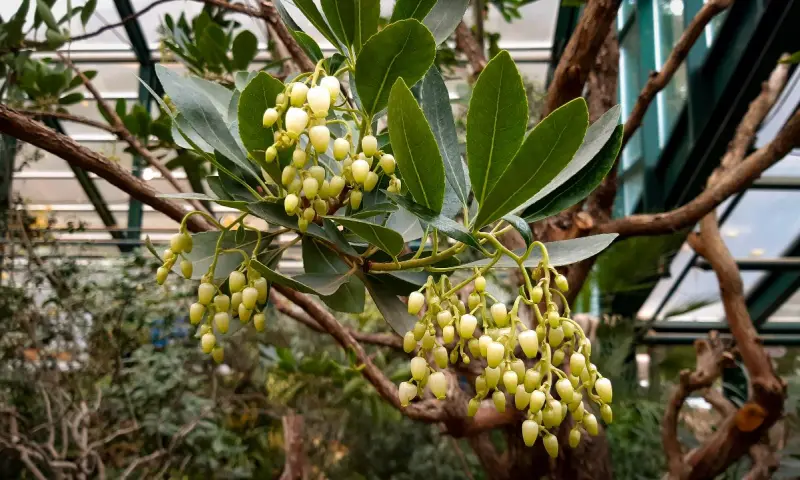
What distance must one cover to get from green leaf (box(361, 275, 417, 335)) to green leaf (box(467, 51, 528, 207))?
22 centimetres

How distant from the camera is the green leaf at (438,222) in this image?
419 mm

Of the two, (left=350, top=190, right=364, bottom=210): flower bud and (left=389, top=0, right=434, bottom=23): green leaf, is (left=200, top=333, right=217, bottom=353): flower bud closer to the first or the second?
(left=350, top=190, right=364, bottom=210): flower bud

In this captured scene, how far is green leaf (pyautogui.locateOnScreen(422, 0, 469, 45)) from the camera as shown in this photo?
54 centimetres

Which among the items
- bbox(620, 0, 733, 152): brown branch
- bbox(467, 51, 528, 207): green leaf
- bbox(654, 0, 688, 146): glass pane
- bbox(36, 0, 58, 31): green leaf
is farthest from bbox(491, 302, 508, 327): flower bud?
bbox(654, 0, 688, 146): glass pane

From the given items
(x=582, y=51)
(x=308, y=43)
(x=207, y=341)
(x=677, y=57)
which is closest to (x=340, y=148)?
(x=308, y=43)

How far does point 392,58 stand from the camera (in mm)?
438

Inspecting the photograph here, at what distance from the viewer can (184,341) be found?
3.25 metres

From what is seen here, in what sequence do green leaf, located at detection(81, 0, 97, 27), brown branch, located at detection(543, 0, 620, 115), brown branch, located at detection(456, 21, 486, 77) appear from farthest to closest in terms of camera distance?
brown branch, located at detection(456, 21, 486, 77) → green leaf, located at detection(81, 0, 97, 27) → brown branch, located at detection(543, 0, 620, 115)

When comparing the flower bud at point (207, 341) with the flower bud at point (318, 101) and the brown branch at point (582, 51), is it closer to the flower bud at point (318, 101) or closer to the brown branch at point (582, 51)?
the flower bud at point (318, 101)

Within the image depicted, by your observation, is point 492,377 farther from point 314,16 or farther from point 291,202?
point 314,16

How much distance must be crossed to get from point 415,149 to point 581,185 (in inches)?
7.7

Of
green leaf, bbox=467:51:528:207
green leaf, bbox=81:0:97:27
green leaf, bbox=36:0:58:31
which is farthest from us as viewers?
green leaf, bbox=81:0:97:27

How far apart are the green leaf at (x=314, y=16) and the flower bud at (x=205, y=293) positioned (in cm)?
24

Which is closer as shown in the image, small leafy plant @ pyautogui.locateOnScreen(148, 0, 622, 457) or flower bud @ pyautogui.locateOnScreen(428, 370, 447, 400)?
small leafy plant @ pyautogui.locateOnScreen(148, 0, 622, 457)
